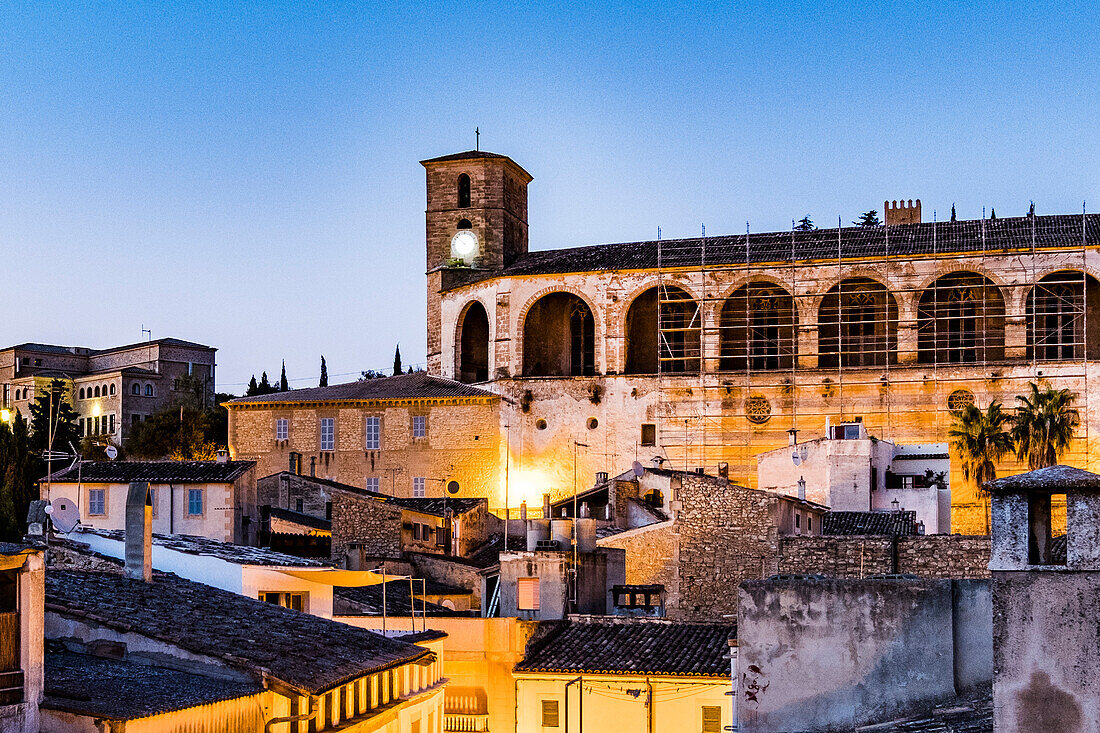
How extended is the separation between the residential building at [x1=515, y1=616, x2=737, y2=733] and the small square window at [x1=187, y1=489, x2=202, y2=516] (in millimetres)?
12816

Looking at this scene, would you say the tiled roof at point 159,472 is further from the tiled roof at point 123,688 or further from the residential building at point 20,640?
the residential building at point 20,640

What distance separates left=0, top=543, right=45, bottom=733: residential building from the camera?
1098 cm

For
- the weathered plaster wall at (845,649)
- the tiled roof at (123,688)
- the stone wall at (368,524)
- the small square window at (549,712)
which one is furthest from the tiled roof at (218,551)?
the weathered plaster wall at (845,649)

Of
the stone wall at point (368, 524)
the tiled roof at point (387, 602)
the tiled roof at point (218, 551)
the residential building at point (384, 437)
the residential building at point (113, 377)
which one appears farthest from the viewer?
the residential building at point (113, 377)

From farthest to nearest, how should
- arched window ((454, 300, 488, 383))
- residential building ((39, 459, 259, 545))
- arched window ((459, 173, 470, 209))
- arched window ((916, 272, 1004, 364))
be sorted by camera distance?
arched window ((459, 173, 470, 209)), arched window ((454, 300, 488, 383)), arched window ((916, 272, 1004, 364)), residential building ((39, 459, 259, 545))

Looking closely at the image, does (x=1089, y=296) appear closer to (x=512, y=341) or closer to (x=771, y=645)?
(x=512, y=341)

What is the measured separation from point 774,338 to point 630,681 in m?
33.6

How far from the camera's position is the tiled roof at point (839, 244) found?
5156 cm

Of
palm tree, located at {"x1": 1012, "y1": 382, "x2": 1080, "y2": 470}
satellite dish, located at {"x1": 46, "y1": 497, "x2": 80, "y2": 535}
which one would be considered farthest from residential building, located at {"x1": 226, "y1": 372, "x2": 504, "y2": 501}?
satellite dish, located at {"x1": 46, "y1": 497, "x2": 80, "y2": 535}

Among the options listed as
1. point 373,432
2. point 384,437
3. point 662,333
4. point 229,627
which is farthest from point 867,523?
point 373,432

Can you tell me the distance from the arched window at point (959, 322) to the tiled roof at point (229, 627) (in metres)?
36.3

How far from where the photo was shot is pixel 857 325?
54.5m

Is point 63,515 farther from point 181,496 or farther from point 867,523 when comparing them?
point 867,523

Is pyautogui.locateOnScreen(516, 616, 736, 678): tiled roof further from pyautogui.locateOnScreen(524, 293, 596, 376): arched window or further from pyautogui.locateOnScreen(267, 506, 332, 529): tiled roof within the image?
pyautogui.locateOnScreen(524, 293, 596, 376): arched window
